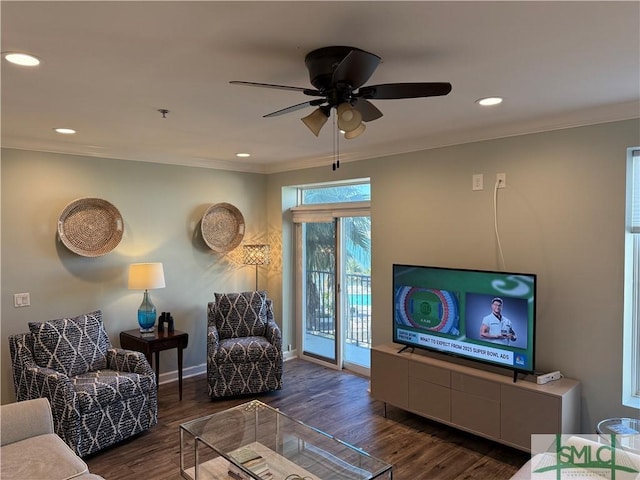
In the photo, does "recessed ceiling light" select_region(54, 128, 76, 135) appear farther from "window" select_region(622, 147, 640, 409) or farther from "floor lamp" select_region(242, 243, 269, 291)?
"window" select_region(622, 147, 640, 409)

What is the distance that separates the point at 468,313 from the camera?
130 inches

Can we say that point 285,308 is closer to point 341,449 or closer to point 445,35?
point 341,449

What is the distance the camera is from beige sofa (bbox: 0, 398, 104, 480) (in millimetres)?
2150

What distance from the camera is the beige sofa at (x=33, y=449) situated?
2.15 m

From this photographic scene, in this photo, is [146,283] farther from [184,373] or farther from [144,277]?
[184,373]

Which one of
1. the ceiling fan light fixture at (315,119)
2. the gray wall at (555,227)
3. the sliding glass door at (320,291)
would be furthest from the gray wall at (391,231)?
the ceiling fan light fixture at (315,119)

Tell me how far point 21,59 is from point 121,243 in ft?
8.47

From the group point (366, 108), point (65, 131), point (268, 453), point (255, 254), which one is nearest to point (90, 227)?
point (65, 131)

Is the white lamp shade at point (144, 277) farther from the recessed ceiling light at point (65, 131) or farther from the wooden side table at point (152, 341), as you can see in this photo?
the recessed ceiling light at point (65, 131)

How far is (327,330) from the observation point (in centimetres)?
527

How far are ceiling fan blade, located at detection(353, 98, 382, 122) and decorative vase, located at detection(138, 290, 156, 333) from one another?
9.67 ft

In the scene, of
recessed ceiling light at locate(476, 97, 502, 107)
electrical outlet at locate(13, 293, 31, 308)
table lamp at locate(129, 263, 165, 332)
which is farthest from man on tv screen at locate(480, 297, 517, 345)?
electrical outlet at locate(13, 293, 31, 308)

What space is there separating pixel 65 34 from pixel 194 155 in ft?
9.64

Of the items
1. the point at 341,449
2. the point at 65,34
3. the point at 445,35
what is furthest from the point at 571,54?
the point at 341,449
